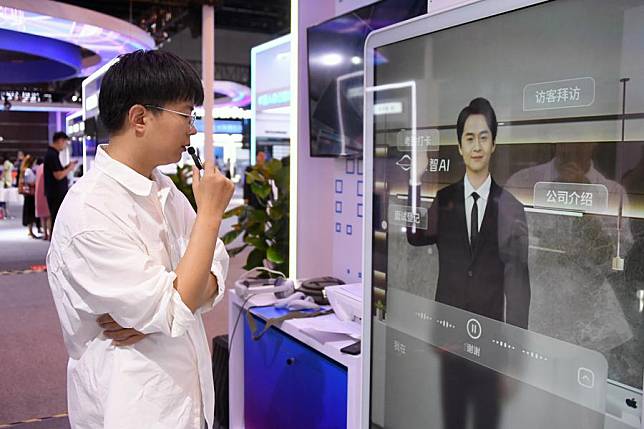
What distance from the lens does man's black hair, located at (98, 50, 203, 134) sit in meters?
1.38

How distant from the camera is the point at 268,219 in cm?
297

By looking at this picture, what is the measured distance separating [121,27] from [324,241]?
6.24 meters

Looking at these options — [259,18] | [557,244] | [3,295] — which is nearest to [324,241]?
[557,244]

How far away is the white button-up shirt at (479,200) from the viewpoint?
1.30m

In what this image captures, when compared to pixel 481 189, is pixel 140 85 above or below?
above

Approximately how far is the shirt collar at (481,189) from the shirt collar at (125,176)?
714 millimetres

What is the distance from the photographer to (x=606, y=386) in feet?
3.55

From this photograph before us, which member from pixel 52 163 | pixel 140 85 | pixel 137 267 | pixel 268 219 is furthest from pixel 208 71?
pixel 137 267

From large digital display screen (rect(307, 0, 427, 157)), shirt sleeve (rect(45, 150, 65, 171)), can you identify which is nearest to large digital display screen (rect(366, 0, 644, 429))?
large digital display screen (rect(307, 0, 427, 157))

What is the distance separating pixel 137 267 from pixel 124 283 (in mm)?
41

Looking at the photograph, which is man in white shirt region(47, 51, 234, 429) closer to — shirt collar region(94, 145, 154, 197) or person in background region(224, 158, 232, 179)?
shirt collar region(94, 145, 154, 197)

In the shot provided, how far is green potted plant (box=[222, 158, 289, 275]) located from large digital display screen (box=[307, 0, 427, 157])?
1.04 feet

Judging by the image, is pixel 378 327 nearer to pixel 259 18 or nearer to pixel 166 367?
pixel 166 367

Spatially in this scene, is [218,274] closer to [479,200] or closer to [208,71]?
[479,200]
